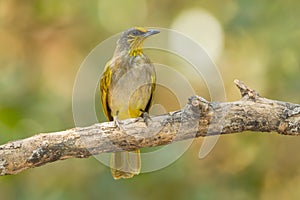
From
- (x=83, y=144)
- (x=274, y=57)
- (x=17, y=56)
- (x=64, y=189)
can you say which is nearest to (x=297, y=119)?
(x=83, y=144)

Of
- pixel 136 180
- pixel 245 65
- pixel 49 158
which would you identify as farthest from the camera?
pixel 245 65

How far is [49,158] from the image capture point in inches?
130

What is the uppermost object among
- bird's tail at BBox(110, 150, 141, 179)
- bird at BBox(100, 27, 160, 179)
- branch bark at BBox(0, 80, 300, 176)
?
bird at BBox(100, 27, 160, 179)

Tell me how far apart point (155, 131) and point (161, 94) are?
9.30 ft

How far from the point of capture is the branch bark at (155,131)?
3.28m

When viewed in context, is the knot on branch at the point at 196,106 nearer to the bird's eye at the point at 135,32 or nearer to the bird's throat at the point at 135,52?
the bird's throat at the point at 135,52

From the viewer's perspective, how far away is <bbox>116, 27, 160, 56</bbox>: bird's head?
14.2 feet

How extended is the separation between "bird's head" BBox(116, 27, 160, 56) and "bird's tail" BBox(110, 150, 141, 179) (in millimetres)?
621

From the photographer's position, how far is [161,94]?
242 inches

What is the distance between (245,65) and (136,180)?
144cm

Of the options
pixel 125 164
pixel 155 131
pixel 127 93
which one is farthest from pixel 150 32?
pixel 155 131

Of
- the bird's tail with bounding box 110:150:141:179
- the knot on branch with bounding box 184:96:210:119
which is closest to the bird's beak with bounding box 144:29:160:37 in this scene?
the bird's tail with bounding box 110:150:141:179

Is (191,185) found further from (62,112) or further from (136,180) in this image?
(62,112)

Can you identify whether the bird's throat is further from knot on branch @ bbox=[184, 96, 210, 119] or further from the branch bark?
knot on branch @ bbox=[184, 96, 210, 119]
